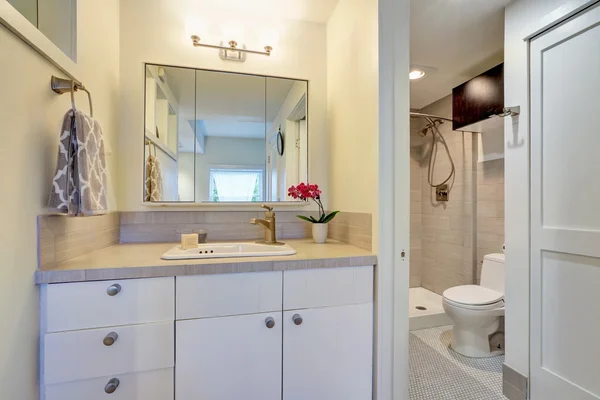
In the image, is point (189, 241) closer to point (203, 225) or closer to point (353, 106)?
point (203, 225)

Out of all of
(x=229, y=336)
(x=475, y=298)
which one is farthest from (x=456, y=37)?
(x=229, y=336)

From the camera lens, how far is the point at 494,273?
2.12m

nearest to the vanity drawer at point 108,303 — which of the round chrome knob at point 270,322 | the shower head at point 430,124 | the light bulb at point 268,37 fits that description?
the round chrome knob at point 270,322

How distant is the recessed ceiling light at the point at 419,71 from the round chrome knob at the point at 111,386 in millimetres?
2680

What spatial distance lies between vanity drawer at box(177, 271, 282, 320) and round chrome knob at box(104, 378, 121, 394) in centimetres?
31

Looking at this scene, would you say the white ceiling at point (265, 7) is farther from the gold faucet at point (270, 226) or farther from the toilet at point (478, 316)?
the toilet at point (478, 316)

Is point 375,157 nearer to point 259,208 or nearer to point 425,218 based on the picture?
point 259,208

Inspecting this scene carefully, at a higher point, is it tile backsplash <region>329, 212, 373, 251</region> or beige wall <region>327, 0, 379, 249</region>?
beige wall <region>327, 0, 379, 249</region>

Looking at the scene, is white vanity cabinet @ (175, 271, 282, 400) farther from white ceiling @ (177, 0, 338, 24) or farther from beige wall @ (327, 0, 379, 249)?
white ceiling @ (177, 0, 338, 24)

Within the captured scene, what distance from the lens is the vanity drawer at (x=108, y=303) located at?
96 centimetres

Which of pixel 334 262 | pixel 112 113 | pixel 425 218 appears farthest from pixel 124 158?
pixel 425 218

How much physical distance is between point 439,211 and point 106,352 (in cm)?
300

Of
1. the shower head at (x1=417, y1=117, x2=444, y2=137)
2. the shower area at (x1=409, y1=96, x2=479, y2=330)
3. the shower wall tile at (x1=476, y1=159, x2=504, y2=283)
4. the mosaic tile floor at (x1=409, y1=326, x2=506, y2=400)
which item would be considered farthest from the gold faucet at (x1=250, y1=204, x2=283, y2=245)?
the shower head at (x1=417, y1=117, x2=444, y2=137)

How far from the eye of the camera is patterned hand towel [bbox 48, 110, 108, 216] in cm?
97
